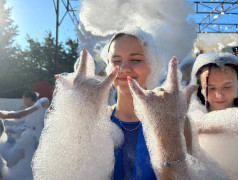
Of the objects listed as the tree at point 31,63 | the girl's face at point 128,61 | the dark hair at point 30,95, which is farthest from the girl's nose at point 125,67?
the tree at point 31,63

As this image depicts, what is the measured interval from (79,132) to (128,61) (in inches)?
16.3

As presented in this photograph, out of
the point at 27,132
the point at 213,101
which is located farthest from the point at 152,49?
the point at 27,132

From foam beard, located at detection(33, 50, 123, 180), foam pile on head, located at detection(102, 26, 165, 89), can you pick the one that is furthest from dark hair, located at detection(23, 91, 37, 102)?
foam beard, located at detection(33, 50, 123, 180)

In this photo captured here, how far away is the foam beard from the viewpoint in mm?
833

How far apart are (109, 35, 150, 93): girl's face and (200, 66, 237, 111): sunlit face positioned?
426 mm

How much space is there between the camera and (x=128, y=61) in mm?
1056

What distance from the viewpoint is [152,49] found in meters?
1.18

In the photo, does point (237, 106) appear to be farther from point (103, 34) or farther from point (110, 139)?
point (103, 34)

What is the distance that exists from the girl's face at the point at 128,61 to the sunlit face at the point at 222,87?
426 mm

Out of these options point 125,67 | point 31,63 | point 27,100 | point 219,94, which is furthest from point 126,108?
point 31,63

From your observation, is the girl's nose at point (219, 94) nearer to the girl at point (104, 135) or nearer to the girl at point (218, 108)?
the girl at point (218, 108)

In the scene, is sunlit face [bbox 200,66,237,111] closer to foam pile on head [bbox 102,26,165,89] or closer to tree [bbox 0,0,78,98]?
foam pile on head [bbox 102,26,165,89]

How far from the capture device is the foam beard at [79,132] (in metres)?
0.83

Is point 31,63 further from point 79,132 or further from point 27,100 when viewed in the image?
point 79,132
